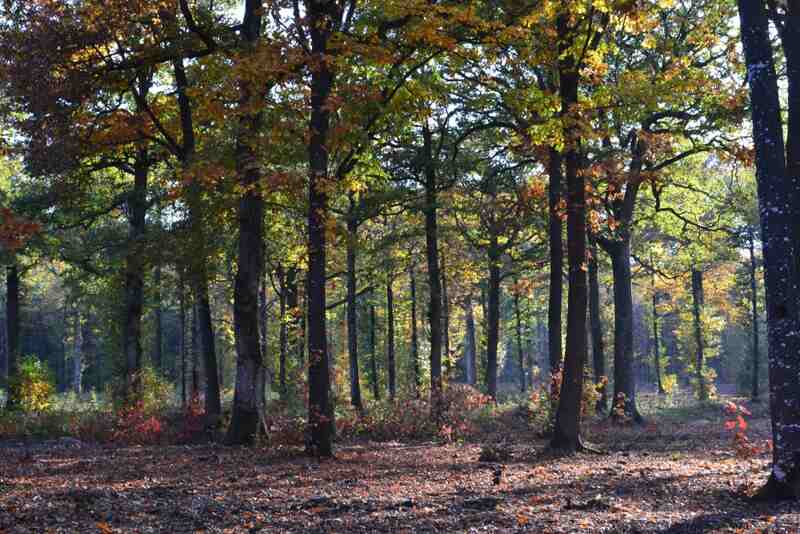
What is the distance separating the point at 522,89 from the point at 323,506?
843 centimetres

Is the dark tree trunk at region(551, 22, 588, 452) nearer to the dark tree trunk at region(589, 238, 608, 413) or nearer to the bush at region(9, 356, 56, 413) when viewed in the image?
the dark tree trunk at region(589, 238, 608, 413)

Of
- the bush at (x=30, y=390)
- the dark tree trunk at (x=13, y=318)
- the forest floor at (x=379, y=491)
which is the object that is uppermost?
the dark tree trunk at (x=13, y=318)

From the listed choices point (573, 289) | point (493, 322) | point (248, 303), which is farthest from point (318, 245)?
point (493, 322)

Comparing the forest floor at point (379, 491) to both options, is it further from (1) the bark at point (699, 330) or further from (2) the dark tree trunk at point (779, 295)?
(1) the bark at point (699, 330)

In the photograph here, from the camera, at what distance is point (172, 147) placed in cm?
1675

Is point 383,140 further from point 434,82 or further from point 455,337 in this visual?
point 455,337

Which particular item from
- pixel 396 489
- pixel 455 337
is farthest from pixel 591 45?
pixel 455 337

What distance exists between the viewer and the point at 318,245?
12648 millimetres

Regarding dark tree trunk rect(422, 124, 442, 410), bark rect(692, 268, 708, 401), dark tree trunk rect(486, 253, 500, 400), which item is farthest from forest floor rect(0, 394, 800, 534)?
bark rect(692, 268, 708, 401)

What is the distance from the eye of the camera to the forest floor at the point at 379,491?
24.0ft

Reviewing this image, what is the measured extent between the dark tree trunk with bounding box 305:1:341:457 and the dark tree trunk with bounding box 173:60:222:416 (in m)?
3.23

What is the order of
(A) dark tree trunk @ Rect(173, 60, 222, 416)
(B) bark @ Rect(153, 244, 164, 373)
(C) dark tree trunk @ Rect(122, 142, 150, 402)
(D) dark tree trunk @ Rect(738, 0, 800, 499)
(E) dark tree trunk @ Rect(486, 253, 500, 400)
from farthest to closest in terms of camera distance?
(E) dark tree trunk @ Rect(486, 253, 500, 400)
(B) bark @ Rect(153, 244, 164, 373)
(C) dark tree trunk @ Rect(122, 142, 150, 402)
(A) dark tree trunk @ Rect(173, 60, 222, 416)
(D) dark tree trunk @ Rect(738, 0, 800, 499)

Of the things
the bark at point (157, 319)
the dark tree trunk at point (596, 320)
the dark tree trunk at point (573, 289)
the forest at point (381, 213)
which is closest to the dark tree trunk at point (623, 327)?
the forest at point (381, 213)

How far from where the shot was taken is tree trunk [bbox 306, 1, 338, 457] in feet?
40.9
